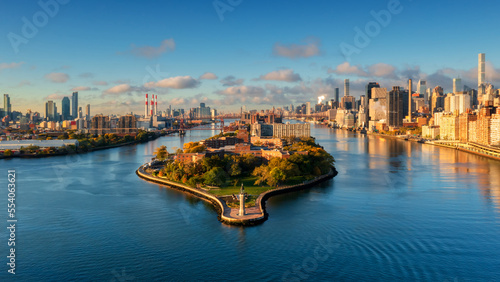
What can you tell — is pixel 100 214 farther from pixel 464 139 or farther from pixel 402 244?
pixel 464 139

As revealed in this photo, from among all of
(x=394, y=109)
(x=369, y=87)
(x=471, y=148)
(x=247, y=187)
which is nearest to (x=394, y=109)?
(x=394, y=109)

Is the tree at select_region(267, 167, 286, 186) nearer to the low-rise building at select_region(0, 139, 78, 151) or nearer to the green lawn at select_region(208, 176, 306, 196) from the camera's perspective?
the green lawn at select_region(208, 176, 306, 196)

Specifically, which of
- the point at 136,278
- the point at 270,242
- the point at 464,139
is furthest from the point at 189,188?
the point at 464,139

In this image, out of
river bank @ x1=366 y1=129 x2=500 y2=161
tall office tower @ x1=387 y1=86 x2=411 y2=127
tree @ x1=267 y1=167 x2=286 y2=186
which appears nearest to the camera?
tree @ x1=267 y1=167 x2=286 y2=186

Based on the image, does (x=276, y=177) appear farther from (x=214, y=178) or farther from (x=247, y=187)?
(x=214, y=178)

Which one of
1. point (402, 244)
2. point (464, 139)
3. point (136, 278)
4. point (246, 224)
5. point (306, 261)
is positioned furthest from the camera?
point (464, 139)

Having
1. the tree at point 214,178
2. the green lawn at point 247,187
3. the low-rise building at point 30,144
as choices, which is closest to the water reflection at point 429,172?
the green lawn at point 247,187

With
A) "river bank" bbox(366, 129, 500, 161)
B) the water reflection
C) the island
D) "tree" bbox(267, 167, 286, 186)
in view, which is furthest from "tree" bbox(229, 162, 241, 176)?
"river bank" bbox(366, 129, 500, 161)
